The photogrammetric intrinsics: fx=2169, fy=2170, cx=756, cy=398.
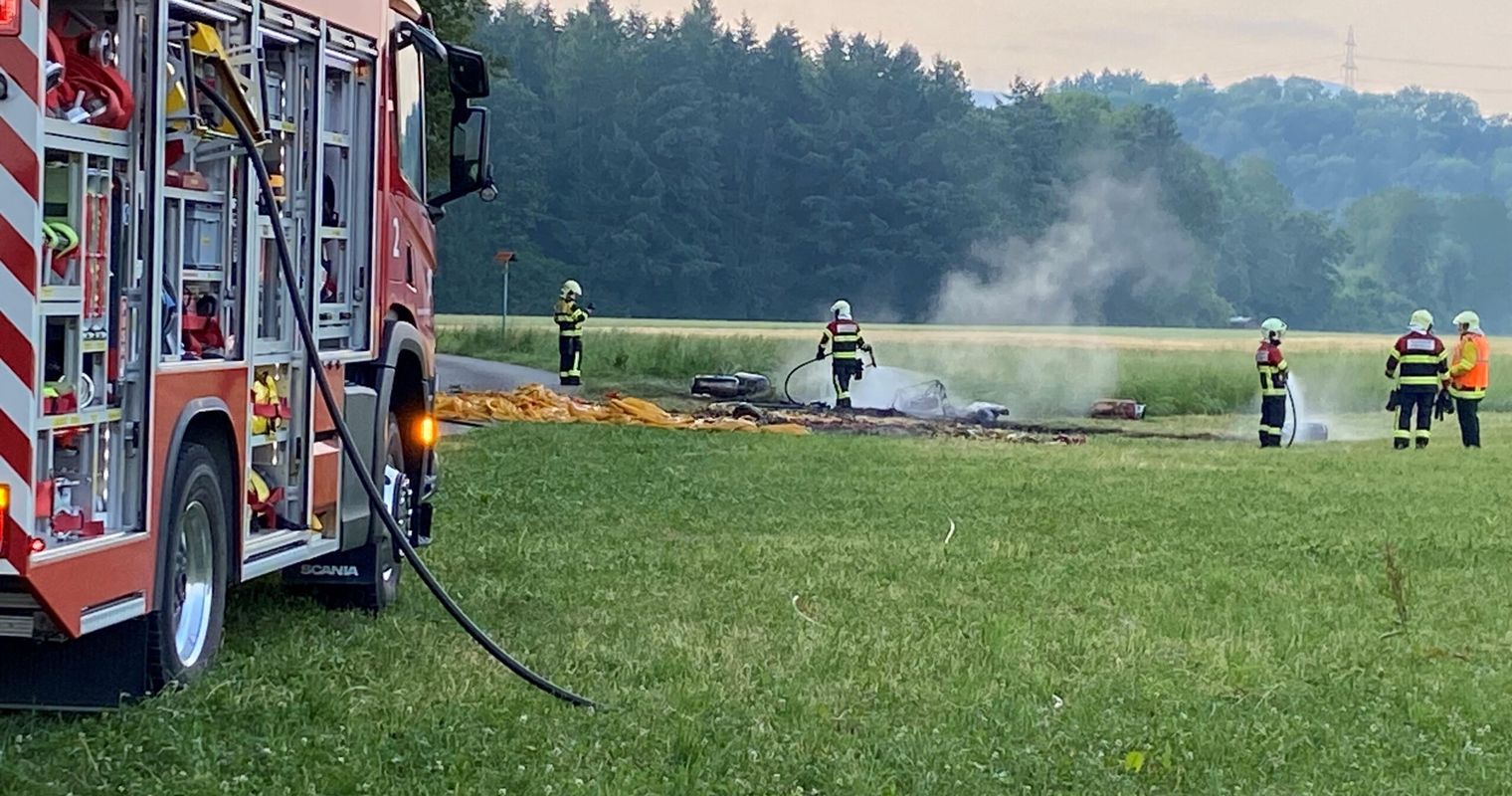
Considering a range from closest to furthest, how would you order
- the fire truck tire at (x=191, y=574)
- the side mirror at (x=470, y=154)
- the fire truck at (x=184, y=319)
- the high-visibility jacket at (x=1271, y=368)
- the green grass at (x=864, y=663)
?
the fire truck at (x=184, y=319) → the green grass at (x=864, y=663) → the fire truck tire at (x=191, y=574) → the side mirror at (x=470, y=154) → the high-visibility jacket at (x=1271, y=368)

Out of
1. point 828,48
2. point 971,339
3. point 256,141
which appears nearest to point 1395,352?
point 256,141

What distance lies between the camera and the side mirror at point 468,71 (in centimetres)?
1030

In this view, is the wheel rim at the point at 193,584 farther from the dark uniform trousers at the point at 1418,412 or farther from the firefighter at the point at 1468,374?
the firefighter at the point at 1468,374

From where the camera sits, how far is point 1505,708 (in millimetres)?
8102

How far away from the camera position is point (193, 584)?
7.54 metres

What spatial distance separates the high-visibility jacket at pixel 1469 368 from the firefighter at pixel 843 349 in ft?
26.0

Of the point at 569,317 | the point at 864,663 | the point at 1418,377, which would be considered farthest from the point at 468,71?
the point at 569,317

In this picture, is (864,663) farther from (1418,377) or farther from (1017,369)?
(1017,369)

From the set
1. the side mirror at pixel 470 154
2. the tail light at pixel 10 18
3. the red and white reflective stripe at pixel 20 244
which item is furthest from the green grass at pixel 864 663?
the tail light at pixel 10 18

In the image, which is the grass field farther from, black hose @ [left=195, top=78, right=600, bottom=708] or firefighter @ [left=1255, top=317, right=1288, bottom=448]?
black hose @ [left=195, top=78, right=600, bottom=708]

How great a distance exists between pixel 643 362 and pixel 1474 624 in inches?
1171

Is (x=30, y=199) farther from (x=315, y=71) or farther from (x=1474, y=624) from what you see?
(x=1474, y=624)

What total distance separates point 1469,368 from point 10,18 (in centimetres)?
2154

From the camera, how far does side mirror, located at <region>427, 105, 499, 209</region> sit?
10523mm
